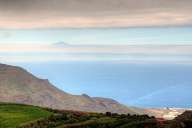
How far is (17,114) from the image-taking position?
111m

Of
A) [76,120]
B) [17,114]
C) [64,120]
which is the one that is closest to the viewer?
[76,120]

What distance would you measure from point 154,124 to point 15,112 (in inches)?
2183

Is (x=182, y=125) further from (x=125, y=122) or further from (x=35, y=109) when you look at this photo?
(x=35, y=109)

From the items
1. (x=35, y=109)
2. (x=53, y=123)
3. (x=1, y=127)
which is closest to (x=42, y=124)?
(x=53, y=123)

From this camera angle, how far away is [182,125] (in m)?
54.5

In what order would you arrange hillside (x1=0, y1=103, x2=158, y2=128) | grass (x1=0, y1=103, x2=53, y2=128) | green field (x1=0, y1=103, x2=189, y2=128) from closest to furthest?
1. green field (x1=0, y1=103, x2=189, y2=128)
2. hillside (x1=0, y1=103, x2=158, y2=128)
3. grass (x1=0, y1=103, x2=53, y2=128)

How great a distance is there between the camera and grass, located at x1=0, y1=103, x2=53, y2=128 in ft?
323

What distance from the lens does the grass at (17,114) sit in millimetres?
98331

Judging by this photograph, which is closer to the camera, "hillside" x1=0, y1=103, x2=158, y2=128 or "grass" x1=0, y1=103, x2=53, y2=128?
"hillside" x1=0, y1=103, x2=158, y2=128

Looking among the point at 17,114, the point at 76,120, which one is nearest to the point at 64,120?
the point at 76,120

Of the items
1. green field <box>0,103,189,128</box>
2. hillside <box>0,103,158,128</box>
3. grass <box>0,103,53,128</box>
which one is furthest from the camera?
grass <box>0,103,53,128</box>

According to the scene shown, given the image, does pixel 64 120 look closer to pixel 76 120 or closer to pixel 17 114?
pixel 76 120

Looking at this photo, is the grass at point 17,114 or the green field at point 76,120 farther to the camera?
the grass at point 17,114

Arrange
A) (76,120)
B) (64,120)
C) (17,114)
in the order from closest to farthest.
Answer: (76,120), (64,120), (17,114)
